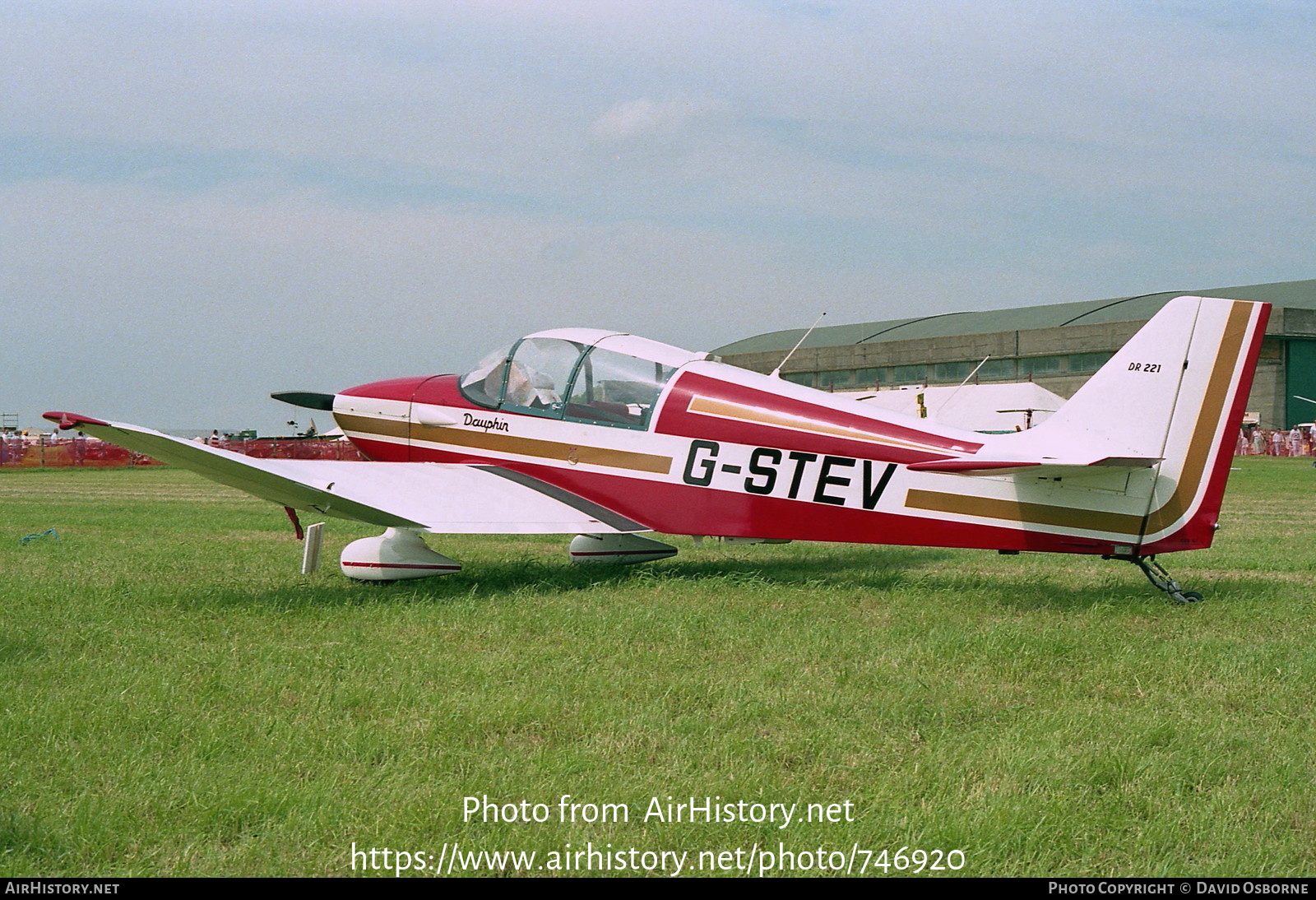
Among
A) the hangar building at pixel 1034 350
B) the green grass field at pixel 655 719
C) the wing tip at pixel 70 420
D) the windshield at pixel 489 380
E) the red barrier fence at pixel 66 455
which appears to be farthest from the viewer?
the hangar building at pixel 1034 350

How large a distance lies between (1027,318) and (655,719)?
6608 centimetres

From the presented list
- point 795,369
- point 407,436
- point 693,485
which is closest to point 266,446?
point 407,436

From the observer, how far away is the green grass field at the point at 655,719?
299 cm

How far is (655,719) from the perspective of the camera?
4.11 meters

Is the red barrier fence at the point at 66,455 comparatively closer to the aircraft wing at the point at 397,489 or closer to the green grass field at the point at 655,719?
the aircraft wing at the point at 397,489

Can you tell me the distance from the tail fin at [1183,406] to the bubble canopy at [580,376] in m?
3.04

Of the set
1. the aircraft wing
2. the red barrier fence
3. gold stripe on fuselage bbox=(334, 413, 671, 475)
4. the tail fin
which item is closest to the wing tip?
the aircraft wing

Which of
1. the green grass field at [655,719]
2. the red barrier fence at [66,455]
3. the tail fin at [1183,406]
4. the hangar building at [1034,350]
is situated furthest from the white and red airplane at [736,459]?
the hangar building at [1034,350]

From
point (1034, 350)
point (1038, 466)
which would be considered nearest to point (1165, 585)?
point (1038, 466)

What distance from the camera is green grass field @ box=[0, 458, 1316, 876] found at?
2.99 meters

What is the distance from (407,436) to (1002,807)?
6.83 m

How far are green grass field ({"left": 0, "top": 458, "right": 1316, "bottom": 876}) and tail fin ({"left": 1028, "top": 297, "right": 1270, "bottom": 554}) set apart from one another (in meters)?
0.64

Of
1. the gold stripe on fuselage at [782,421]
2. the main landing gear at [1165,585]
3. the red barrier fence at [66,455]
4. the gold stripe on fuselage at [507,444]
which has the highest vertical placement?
the gold stripe on fuselage at [782,421]
